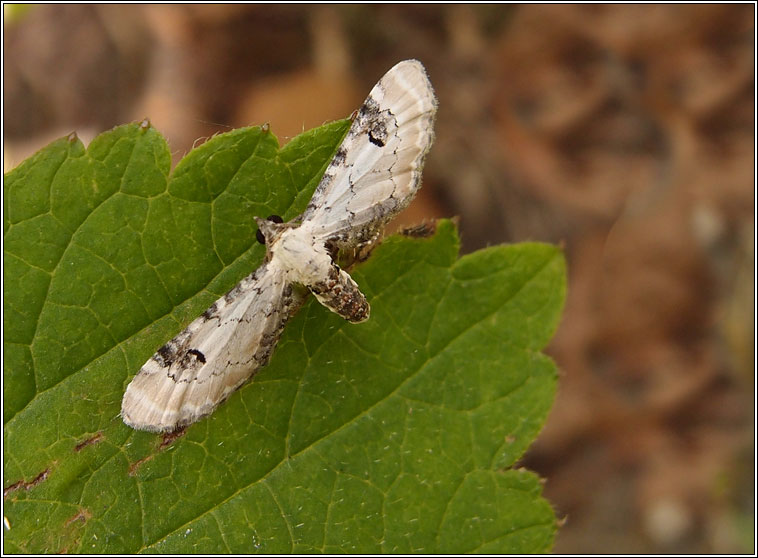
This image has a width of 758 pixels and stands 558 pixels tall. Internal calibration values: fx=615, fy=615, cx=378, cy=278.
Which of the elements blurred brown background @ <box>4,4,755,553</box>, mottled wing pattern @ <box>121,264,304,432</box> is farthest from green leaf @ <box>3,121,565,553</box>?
blurred brown background @ <box>4,4,755,553</box>

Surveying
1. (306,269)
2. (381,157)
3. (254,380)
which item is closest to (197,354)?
(254,380)

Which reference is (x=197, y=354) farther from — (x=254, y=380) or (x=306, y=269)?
(x=306, y=269)

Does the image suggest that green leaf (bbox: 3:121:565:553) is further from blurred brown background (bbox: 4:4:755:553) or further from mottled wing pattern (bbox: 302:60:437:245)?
blurred brown background (bbox: 4:4:755:553)

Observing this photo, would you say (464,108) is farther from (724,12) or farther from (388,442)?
(388,442)

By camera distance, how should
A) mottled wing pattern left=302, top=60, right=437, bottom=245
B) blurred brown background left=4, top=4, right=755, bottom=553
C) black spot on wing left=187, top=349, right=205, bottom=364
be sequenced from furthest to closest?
blurred brown background left=4, top=4, right=755, bottom=553 → mottled wing pattern left=302, top=60, right=437, bottom=245 → black spot on wing left=187, top=349, right=205, bottom=364

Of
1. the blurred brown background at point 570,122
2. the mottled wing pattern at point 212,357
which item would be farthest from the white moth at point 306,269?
the blurred brown background at point 570,122

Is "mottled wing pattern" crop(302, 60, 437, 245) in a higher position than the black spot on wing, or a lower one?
higher

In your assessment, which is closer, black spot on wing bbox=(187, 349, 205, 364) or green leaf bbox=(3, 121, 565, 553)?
green leaf bbox=(3, 121, 565, 553)
